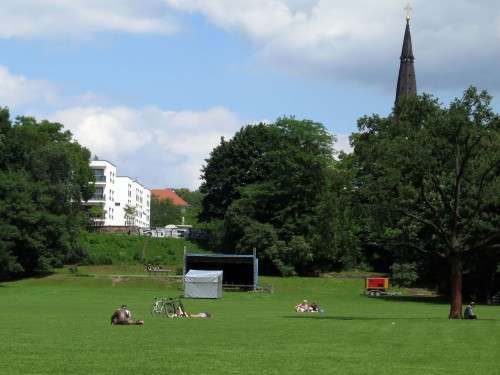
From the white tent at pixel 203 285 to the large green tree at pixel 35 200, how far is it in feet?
62.9

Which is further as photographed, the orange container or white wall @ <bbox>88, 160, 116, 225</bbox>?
white wall @ <bbox>88, 160, 116, 225</bbox>

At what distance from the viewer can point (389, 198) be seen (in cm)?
4028

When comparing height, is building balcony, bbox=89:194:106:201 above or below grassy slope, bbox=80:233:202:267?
above

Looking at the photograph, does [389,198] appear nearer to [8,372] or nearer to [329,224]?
[329,224]

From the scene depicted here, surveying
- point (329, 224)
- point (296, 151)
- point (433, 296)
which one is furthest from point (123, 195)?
point (329, 224)

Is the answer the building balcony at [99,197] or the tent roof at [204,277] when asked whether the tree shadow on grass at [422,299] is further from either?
the building balcony at [99,197]

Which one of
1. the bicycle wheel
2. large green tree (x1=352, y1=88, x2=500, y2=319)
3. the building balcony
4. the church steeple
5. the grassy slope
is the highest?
the church steeple

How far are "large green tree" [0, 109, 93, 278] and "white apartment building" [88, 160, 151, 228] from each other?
46.6 metres

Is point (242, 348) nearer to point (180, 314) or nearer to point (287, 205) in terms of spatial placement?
point (180, 314)

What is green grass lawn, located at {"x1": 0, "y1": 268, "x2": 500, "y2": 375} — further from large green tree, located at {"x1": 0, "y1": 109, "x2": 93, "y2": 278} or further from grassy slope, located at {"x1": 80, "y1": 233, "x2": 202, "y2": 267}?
grassy slope, located at {"x1": 80, "y1": 233, "x2": 202, "y2": 267}

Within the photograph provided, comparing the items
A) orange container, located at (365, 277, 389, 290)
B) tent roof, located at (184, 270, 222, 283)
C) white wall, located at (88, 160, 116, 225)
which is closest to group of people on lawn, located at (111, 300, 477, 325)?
tent roof, located at (184, 270, 222, 283)

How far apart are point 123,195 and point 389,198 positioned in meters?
138

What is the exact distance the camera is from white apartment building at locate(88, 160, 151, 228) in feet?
516

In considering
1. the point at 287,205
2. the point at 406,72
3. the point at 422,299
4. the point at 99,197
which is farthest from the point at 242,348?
the point at 99,197
